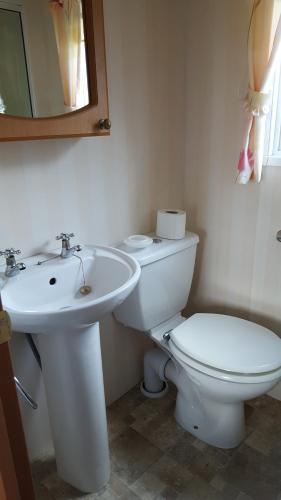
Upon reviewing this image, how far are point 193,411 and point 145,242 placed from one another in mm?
773

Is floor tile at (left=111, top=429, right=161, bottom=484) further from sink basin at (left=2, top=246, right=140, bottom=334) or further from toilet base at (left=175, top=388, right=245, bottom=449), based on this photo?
sink basin at (left=2, top=246, right=140, bottom=334)

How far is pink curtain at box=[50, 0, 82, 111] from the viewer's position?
1.08 metres

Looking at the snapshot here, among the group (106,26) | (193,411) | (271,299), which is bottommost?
(193,411)

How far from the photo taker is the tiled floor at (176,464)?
1.33 m

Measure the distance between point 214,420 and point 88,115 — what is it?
1.30 meters

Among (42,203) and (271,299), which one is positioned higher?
(42,203)

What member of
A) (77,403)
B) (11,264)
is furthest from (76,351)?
(11,264)

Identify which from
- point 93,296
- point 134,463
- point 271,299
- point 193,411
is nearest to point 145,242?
point 93,296

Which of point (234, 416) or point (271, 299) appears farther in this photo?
point (271, 299)

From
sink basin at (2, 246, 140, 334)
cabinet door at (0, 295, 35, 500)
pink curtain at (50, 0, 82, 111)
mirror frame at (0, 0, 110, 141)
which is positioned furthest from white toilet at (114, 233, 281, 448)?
cabinet door at (0, 295, 35, 500)

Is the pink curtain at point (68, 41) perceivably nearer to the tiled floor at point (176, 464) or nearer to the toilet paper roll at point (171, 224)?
the toilet paper roll at point (171, 224)

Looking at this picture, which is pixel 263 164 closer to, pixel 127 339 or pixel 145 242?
pixel 145 242

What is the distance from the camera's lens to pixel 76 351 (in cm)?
113

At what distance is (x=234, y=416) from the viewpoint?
57.9 inches
